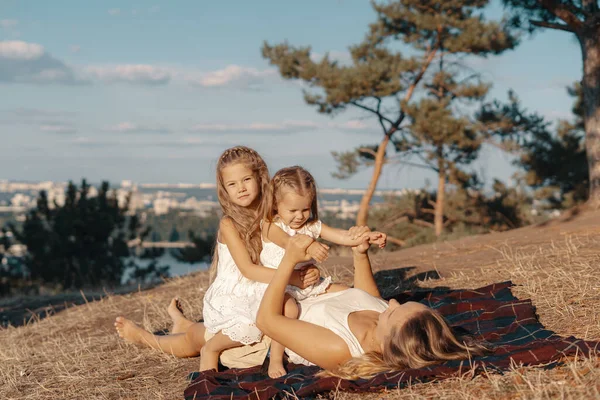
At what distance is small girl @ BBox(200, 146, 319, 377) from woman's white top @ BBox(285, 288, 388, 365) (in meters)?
0.22

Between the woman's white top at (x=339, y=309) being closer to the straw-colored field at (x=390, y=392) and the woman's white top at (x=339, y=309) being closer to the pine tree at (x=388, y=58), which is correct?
the straw-colored field at (x=390, y=392)

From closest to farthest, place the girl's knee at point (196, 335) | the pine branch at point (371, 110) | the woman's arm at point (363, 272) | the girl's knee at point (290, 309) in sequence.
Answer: the girl's knee at point (290, 309) → the woman's arm at point (363, 272) → the girl's knee at point (196, 335) → the pine branch at point (371, 110)

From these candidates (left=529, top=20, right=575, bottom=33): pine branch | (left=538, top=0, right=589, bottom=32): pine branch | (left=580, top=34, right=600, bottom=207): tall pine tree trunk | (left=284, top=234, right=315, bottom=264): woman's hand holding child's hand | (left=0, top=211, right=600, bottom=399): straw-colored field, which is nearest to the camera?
(left=0, top=211, right=600, bottom=399): straw-colored field

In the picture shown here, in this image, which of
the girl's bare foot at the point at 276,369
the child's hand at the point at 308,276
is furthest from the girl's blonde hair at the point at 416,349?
the child's hand at the point at 308,276

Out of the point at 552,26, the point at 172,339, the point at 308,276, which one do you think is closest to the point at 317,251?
the point at 308,276

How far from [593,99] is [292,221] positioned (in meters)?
11.6

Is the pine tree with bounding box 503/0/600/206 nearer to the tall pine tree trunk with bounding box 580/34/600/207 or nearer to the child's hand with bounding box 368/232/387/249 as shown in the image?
the tall pine tree trunk with bounding box 580/34/600/207

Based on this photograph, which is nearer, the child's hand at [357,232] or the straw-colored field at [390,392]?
the straw-colored field at [390,392]

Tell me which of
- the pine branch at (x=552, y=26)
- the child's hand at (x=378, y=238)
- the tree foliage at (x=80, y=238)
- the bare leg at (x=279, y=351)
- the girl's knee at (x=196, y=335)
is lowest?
the tree foliage at (x=80, y=238)

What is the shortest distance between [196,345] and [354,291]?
Answer: 1.41 m

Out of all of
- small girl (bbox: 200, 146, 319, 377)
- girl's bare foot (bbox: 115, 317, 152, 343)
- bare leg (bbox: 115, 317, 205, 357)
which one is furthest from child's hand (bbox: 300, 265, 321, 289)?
girl's bare foot (bbox: 115, 317, 152, 343)

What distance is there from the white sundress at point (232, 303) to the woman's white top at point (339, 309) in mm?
298

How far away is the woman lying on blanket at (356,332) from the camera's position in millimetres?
3604

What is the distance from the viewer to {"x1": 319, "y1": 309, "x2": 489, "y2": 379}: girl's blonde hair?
11.8 ft
